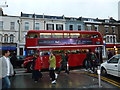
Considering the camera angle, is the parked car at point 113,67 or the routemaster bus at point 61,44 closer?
the parked car at point 113,67

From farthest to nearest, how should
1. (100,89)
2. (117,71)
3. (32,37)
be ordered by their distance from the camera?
1. (32,37)
2. (117,71)
3. (100,89)

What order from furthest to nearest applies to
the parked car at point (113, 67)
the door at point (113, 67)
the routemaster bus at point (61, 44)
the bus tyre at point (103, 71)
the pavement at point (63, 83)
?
the routemaster bus at point (61, 44), the bus tyre at point (103, 71), the door at point (113, 67), the parked car at point (113, 67), the pavement at point (63, 83)

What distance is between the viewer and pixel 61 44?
40.3 feet

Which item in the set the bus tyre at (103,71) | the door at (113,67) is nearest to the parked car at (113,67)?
the door at (113,67)

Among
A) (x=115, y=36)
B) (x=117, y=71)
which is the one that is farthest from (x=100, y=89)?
(x=115, y=36)

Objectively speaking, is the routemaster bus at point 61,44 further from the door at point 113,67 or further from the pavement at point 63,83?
the door at point 113,67

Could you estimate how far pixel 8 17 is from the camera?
2759 cm

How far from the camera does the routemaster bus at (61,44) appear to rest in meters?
11.6

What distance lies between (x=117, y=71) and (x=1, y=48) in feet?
80.4

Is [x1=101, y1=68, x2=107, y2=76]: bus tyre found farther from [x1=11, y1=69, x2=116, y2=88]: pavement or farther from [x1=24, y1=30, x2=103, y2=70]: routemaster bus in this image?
[x1=24, y1=30, x2=103, y2=70]: routemaster bus

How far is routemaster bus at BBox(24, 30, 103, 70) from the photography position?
1165 centimetres

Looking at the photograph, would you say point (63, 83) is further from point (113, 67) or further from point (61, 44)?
point (61, 44)

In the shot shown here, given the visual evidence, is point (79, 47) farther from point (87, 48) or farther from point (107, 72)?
point (107, 72)

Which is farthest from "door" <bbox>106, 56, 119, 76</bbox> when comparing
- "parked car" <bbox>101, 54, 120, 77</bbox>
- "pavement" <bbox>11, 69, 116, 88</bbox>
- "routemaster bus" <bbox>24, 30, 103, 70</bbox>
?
"routemaster bus" <bbox>24, 30, 103, 70</bbox>
